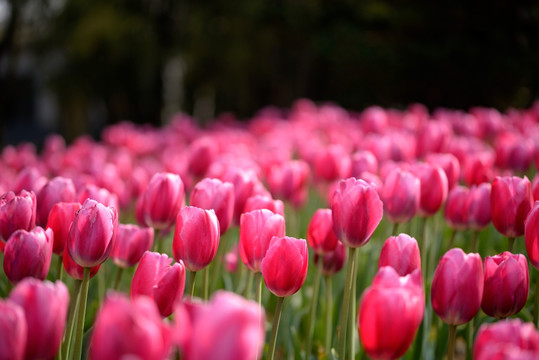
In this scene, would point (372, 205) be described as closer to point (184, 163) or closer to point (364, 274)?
point (364, 274)

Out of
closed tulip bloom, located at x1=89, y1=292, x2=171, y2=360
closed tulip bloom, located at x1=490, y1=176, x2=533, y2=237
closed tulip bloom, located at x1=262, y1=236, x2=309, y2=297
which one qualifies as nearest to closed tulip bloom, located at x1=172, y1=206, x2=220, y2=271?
closed tulip bloom, located at x1=262, y1=236, x2=309, y2=297

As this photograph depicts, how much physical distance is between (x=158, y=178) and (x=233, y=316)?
1007 millimetres

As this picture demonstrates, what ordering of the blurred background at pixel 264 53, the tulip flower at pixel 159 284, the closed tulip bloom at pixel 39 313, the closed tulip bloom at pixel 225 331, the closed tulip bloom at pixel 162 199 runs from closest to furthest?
the closed tulip bloom at pixel 225 331
the closed tulip bloom at pixel 39 313
the tulip flower at pixel 159 284
the closed tulip bloom at pixel 162 199
the blurred background at pixel 264 53

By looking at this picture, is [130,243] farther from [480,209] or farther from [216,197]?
[480,209]

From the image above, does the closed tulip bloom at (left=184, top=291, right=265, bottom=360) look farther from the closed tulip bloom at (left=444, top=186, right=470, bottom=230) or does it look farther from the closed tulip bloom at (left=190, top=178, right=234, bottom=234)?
the closed tulip bloom at (left=444, top=186, right=470, bottom=230)

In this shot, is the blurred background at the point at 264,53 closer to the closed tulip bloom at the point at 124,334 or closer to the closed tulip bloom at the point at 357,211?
the closed tulip bloom at the point at 357,211

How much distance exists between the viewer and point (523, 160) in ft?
8.46

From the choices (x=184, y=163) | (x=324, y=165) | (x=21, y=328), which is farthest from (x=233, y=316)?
(x=184, y=163)

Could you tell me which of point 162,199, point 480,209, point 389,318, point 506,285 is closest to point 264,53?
point 480,209

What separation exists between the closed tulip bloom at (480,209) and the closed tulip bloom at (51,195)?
1.20 metres

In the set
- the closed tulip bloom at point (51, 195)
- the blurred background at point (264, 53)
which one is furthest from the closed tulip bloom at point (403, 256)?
the blurred background at point (264, 53)

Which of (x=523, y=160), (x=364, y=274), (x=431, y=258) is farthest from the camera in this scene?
(x=523, y=160)

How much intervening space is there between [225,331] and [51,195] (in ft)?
3.70

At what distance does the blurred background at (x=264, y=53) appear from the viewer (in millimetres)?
6898
